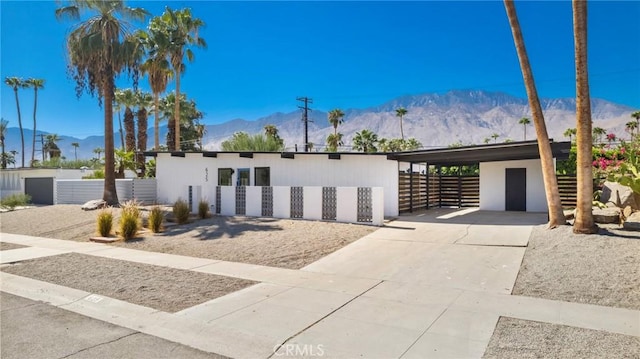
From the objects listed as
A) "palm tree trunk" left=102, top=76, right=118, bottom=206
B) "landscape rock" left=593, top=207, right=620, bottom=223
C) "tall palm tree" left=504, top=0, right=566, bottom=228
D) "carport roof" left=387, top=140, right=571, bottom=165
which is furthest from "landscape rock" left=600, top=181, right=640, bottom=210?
"palm tree trunk" left=102, top=76, right=118, bottom=206

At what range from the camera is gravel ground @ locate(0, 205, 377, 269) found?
31.7ft

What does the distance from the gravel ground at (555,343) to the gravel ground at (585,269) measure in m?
1.34

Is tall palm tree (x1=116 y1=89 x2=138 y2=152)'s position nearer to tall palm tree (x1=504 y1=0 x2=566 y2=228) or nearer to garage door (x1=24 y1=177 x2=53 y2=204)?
garage door (x1=24 y1=177 x2=53 y2=204)

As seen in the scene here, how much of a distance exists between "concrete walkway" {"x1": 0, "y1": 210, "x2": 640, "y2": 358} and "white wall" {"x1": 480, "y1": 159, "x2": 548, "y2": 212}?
9.05 meters

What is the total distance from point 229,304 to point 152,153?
1838 cm

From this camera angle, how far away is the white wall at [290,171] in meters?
16.4

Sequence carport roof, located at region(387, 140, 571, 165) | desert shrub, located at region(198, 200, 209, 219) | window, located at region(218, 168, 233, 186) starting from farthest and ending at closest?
window, located at region(218, 168, 233, 186) < desert shrub, located at region(198, 200, 209, 219) < carport roof, located at region(387, 140, 571, 165)

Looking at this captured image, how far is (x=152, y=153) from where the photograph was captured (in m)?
22.4

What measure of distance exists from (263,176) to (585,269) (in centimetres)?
1398

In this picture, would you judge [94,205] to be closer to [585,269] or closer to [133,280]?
[133,280]

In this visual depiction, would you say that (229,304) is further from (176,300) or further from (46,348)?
(46,348)

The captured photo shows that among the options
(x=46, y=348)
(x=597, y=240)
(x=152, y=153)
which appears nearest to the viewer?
(x=46, y=348)

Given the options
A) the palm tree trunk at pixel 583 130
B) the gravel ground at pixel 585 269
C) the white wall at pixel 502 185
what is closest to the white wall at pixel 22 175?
the white wall at pixel 502 185

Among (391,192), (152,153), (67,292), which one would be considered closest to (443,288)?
(67,292)
